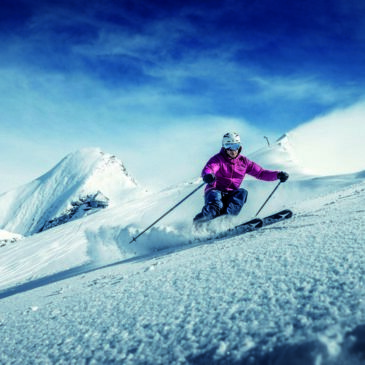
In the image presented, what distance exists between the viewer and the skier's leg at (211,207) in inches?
248

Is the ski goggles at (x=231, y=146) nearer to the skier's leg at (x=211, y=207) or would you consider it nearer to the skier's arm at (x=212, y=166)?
the skier's arm at (x=212, y=166)

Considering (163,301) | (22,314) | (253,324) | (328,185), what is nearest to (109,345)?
(163,301)

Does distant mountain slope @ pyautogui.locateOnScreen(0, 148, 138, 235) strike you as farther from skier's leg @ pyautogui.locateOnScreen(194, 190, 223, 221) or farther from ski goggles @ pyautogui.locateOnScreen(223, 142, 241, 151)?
skier's leg @ pyautogui.locateOnScreen(194, 190, 223, 221)

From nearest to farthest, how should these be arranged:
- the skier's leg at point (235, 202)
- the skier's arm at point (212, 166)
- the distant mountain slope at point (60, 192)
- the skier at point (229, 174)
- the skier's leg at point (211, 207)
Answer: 1. the skier's leg at point (211, 207)
2. the skier's leg at point (235, 202)
3. the skier at point (229, 174)
4. the skier's arm at point (212, 166)
5. the distant mountain slope at point (60, 192)

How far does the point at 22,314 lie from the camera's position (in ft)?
8.93

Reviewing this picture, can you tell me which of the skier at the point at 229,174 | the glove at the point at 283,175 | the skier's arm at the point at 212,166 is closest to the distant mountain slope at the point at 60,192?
the skier at the point at 229,174

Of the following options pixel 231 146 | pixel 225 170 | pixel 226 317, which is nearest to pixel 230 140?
pixel 231 146

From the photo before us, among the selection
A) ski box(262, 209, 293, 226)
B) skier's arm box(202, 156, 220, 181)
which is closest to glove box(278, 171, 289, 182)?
skier's arm box(202, 156, 220, 181)

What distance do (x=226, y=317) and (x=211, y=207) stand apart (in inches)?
193

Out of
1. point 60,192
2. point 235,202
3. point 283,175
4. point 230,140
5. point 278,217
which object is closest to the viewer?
point 278,217

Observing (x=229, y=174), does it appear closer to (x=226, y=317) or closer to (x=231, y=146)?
(x=231, y=146)

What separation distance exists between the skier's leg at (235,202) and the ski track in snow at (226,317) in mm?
3860

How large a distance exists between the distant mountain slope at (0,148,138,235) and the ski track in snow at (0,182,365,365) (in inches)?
6081

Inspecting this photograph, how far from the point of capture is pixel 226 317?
5.06 feet
